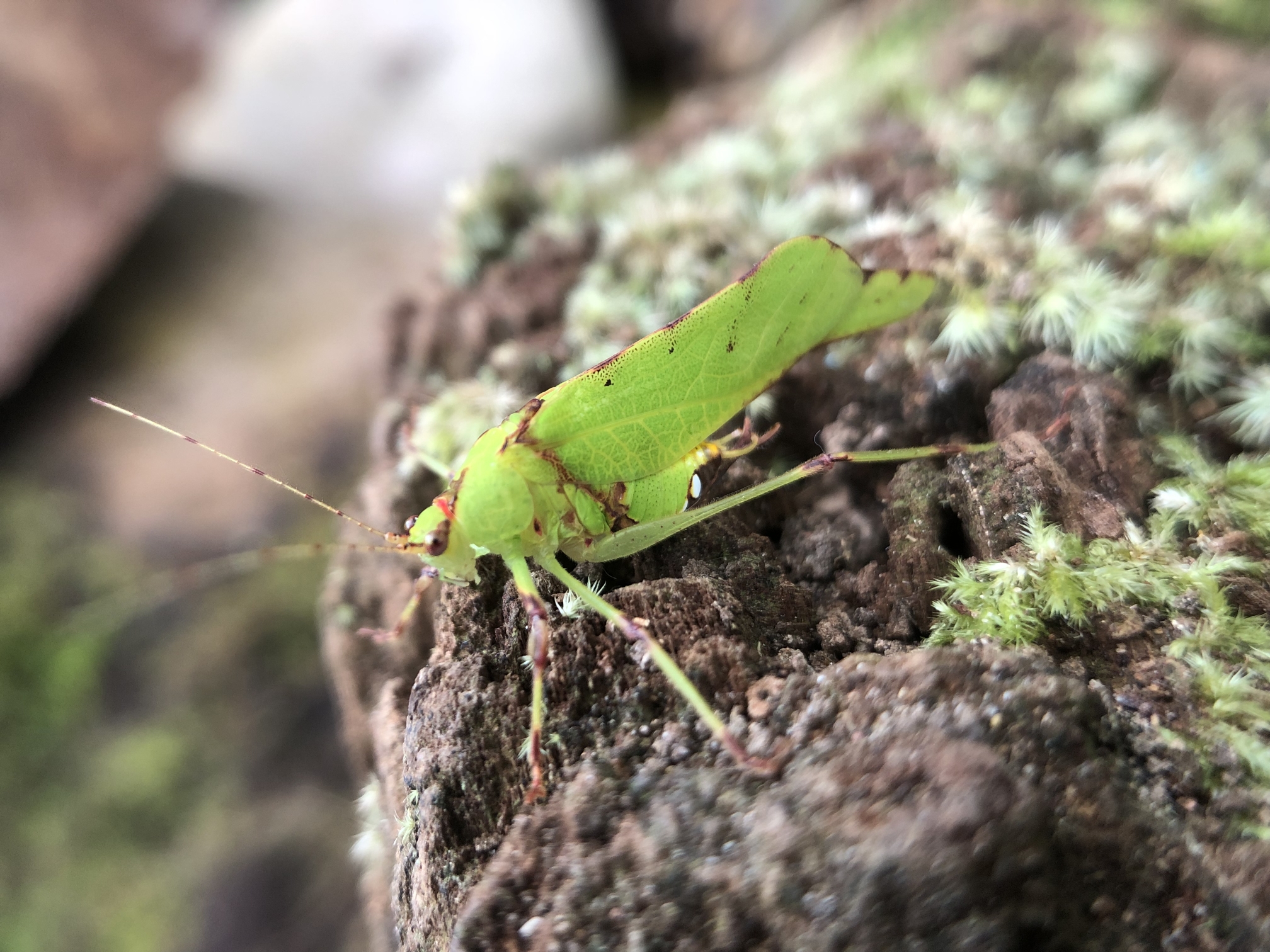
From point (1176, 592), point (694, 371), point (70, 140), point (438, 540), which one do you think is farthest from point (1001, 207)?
point (70, 140)

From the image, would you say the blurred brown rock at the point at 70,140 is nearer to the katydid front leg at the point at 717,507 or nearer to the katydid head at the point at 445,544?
the katydid head at the point at 445,544

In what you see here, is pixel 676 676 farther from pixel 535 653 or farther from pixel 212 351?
pixel 212 351


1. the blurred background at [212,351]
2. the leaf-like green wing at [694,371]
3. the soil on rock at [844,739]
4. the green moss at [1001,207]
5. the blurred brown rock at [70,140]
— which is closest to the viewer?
the soil on rock at [844,739]

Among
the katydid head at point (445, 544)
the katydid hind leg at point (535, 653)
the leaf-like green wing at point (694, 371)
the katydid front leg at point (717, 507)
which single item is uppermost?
the leaf-like green wing at point (694, 371)

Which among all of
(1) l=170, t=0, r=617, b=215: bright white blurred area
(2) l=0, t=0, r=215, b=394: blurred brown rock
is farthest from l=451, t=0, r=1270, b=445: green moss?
(2) l=0, t=0, r=215, b=394: blurred brown rock

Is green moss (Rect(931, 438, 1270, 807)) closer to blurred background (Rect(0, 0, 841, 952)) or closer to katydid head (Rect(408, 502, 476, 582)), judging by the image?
katydid head (Rect(408, 502, 476, 582))

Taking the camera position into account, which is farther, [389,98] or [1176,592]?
[389,98]

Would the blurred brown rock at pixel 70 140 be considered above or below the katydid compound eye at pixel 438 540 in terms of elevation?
above

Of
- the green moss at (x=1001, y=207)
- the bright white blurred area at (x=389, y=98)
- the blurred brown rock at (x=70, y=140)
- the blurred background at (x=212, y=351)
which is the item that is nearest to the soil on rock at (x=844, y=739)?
the green moss at (x=1001, y=207)
